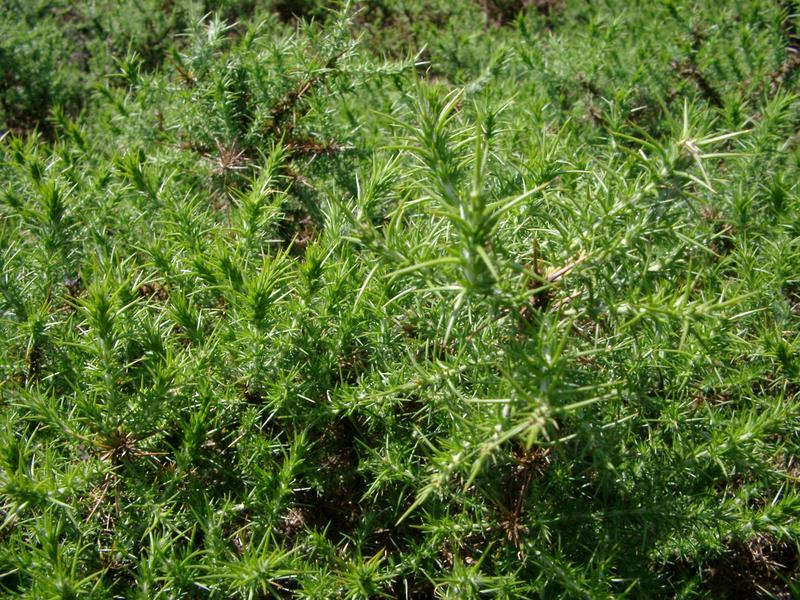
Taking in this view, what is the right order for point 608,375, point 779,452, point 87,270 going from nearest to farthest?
point 608,375, point 779,452, point 87,270

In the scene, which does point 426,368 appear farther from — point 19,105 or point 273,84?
point 19,105

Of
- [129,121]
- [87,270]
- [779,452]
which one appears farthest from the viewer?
[129,121]

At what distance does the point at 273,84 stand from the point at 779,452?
2077 mm

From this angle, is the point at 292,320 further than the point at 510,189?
No

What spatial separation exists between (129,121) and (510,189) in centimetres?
178

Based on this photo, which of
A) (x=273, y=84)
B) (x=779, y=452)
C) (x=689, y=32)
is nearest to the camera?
(x=779, y=452)

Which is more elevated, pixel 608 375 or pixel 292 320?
pixel 292 320

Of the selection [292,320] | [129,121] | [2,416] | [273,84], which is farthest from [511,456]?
[129,121]

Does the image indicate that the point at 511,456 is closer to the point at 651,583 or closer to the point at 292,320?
the point at 651,583

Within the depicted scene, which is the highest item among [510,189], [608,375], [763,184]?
[510,189]

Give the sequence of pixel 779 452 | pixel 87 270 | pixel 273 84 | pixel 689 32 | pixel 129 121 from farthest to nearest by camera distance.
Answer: pixel 689 32, pixel 129 121, pixel 273 84, pixel 87 270, pixel 779 452

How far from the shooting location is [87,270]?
2.05 metres

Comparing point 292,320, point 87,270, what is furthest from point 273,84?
point 292,320

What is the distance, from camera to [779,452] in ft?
5.72
